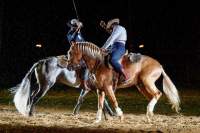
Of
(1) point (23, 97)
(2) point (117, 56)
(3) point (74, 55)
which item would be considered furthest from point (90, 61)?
(1) point (23, 97)

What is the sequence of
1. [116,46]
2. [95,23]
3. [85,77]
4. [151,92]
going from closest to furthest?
[116,46]
[151,92]
[85,77]
[95,23]

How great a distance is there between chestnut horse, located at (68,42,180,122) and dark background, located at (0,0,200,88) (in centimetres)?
2811

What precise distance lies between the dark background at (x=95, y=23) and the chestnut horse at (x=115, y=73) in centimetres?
2811

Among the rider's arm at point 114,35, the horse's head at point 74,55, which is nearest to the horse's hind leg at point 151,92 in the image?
the rider's arm at point 114,35

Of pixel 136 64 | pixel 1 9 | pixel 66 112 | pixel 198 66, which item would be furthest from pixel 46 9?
pixel 136 64

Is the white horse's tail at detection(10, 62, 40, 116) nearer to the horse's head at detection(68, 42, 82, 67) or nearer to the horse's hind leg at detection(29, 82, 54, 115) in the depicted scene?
the horse's hind leg at detection(29, 82, 54, 115)

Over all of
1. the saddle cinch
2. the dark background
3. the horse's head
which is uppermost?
the horse's head

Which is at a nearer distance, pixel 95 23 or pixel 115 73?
pixel 115 73

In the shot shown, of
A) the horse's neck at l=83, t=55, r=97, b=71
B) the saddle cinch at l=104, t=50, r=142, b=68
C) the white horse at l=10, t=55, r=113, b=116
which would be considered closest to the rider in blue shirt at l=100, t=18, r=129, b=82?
the saddle cinch at l=104, t=50, r=142, b=68

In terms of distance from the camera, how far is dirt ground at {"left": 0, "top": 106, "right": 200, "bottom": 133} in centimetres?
1323

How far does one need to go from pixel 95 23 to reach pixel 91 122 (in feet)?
110

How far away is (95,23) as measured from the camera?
48.5 metres

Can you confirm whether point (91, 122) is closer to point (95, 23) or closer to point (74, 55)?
point (74, 55)

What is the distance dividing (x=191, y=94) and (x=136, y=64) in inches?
499
